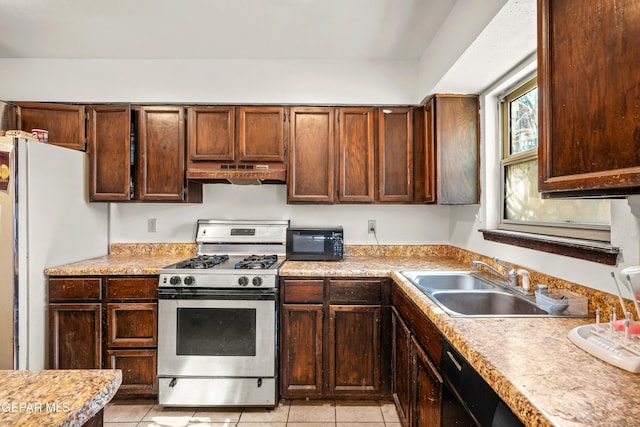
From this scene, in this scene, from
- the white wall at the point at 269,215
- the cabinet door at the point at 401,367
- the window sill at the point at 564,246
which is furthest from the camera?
the white wall at the point at 269,215

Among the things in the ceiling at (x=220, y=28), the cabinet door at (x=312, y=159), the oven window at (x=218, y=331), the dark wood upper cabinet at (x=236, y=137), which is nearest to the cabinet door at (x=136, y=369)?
the oven window at (x=218, y=331)

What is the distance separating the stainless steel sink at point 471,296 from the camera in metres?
1.59

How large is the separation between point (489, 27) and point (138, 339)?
8.79 feet

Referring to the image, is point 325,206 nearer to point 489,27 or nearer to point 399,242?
point 399,242

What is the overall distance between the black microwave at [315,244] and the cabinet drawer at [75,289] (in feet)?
4.26

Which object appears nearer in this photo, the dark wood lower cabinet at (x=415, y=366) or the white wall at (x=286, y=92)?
the dark wood lower cabinet at (x=415, y=366)

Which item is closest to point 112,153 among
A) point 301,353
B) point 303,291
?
point 303,291

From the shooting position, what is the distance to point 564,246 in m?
1.47

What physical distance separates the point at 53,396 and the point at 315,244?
194 cm

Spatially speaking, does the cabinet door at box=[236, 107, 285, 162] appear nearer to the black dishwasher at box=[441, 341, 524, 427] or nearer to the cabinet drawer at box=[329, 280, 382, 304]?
the cabinet drawer at box=[329, 280, 382, 304]

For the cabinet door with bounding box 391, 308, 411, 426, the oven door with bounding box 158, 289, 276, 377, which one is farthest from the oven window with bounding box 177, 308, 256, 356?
the cabinet door with bounding box 391, 308, 411, 426

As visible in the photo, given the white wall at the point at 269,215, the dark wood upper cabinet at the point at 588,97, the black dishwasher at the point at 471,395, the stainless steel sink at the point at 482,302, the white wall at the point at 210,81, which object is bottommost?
A: the black dishwasher at the point at 471,395

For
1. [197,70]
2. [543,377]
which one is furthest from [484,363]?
[197,70]

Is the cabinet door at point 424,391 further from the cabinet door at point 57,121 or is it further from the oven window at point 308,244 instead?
the cabinet door at point 57,121
